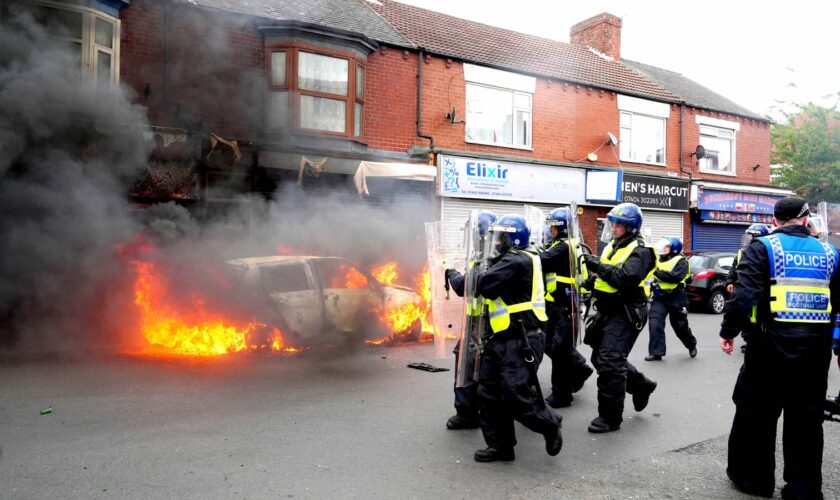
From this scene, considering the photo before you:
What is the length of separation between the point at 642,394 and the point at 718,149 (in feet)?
54.4

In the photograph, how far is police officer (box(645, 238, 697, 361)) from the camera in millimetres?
8086

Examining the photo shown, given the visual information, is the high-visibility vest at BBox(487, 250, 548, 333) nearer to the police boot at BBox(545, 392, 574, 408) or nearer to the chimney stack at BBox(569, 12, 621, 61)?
the police boot at BBox(545, 392, 574, 408)

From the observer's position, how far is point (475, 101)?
49.5 feet

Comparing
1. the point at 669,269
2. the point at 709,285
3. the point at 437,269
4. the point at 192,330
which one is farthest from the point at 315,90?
the point at 709,285

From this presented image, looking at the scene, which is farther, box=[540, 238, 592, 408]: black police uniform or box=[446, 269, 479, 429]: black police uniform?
box=[540, 238, 592, 408]: black police uniform

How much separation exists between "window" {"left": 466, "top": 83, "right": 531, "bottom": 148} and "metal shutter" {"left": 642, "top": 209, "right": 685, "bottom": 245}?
15.0 ft

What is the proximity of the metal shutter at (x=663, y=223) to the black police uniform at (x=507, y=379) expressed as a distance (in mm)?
14656

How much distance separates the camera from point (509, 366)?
13.3 feet

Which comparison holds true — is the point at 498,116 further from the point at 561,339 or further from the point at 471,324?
the point at 471,324

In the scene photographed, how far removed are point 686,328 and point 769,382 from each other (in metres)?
4.81

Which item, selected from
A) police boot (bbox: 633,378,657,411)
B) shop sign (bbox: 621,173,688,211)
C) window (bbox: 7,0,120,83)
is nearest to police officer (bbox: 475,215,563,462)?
police boot (bbox: 633,378,657,411)

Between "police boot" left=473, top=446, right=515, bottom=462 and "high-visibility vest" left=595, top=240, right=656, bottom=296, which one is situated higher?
"high-visibility vest" left=595, top=240, right=656, bottom=296

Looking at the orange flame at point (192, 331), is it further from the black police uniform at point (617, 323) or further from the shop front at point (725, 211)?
the shop front at point (725, 211)

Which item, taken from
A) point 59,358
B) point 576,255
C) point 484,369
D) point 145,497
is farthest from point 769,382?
point 59,358
